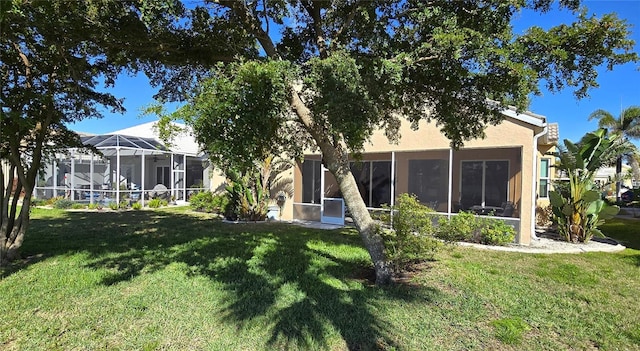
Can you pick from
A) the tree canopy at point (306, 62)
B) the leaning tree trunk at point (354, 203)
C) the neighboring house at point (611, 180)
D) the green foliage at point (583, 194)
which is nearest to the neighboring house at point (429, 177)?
the green foliage at point (583, 194)

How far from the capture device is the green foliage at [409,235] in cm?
653

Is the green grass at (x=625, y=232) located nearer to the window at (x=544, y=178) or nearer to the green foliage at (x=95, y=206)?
the window at (x=544, y=178)

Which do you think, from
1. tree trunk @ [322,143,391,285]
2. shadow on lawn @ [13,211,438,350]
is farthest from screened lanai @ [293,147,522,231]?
tree trunk @ [322,143,391,285]

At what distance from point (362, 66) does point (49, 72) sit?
6.67 m

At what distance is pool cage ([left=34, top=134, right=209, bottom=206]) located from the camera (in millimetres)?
20141

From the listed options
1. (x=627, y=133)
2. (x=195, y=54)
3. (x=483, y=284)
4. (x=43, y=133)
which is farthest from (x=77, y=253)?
(x=627, y=133)

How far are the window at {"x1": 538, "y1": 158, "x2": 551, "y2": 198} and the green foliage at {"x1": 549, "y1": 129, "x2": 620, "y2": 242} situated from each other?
11.5ft

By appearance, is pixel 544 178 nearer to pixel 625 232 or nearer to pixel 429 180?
pixel 625 232

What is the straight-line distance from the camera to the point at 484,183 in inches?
569

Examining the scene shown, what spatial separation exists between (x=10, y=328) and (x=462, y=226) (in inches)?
351

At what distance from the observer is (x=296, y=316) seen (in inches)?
188

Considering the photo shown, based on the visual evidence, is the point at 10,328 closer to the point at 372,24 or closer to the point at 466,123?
the point at 372,24

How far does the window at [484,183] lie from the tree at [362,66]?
26.0 feet

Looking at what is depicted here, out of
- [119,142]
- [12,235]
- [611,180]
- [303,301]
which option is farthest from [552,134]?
[119,142]
